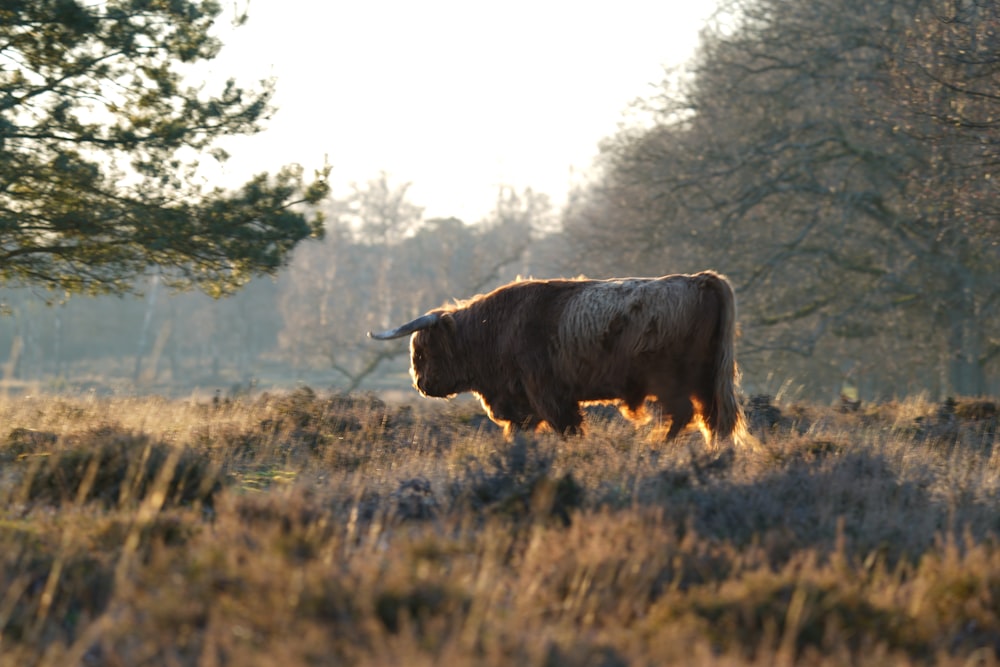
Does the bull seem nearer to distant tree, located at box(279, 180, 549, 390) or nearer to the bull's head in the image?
the bull's head

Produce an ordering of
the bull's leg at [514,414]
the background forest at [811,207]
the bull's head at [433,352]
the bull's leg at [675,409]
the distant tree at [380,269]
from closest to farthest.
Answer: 1. the bull's leg at [675,409]
2. the bull's leg at [514,414]
3. the bull's head at [433,352]
4. the background forest at [811,207]
5. the distant tree at [380,269]

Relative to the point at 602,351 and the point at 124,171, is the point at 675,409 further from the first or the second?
the point at 124,171

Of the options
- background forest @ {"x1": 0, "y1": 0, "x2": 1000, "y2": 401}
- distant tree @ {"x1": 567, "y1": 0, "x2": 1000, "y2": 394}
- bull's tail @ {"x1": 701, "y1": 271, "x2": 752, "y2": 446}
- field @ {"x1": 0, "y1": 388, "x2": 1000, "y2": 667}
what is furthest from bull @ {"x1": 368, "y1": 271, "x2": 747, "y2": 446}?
distant tree @ {"x1": 567, "y1": 0, "x2": 1000, "y2": 394}

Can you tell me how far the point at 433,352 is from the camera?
995cm

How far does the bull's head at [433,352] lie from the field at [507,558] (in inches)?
76.0

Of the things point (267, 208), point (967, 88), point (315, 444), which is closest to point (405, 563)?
point (315, 444)

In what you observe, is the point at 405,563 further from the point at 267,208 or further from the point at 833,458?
the point at 267,208

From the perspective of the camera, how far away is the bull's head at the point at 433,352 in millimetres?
9828

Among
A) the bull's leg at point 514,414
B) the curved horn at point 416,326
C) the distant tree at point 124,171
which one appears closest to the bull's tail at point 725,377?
the bull's leg at point 514,414

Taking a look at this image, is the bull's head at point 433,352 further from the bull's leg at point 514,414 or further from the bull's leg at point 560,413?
the bull's leg at point 560,413

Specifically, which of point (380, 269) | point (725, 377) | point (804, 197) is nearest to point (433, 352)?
point (725, 377)

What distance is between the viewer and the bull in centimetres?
826

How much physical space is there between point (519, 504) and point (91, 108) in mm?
7937

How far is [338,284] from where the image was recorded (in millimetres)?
48312
